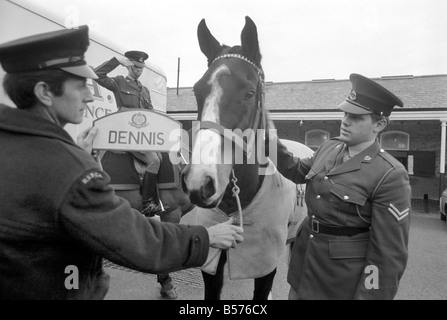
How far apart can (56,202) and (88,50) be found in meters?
4.06

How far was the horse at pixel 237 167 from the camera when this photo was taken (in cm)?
164

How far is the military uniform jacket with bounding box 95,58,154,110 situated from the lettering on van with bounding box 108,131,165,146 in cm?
135

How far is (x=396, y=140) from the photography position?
1411 centimetres

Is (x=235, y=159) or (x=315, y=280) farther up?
(x=235, y=159)

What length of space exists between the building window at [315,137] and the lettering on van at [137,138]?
13250 mm

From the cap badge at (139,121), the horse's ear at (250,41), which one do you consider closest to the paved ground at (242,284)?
the cap badge at (139,121)

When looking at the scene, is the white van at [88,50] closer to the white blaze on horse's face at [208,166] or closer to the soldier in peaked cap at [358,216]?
the white blaze on horse's face at [208,166]

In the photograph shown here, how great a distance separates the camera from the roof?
41.9 feet

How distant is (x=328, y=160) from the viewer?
6.87ft

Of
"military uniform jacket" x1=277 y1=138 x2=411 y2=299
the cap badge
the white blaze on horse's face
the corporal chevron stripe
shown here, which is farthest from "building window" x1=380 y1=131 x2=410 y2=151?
the white blaze on horse's face

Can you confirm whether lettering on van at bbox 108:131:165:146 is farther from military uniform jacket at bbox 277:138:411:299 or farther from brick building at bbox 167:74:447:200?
brick building at bbox 167:74:447:200

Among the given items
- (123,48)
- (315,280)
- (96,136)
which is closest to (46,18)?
(123,48)
